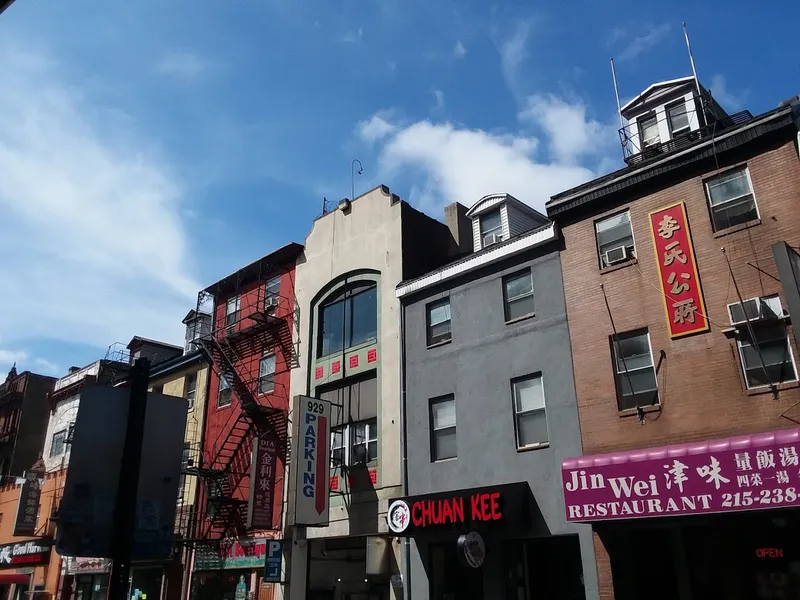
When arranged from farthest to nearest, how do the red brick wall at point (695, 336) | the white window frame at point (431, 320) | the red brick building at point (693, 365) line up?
the white window frame at point (431, 320), the red brick wall at point (695, 336), the red brick building at point (693, 365)

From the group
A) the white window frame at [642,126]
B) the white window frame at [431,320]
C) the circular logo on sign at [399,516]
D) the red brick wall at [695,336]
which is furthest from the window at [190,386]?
the white window frame at [642,126]

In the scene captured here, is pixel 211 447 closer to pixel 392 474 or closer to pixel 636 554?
pixel 392 474

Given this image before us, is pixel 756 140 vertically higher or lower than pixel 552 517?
higher

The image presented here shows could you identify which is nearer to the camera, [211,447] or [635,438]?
[635,438]

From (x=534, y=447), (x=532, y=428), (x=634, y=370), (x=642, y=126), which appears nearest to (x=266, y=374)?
(x=532, y=428)

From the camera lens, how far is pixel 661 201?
1716cm

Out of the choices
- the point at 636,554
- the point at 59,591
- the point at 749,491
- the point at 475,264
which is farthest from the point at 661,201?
the point at 59,591

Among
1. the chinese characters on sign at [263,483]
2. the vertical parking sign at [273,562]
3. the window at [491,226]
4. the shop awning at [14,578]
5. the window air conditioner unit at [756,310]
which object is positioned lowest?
the shop awning at [14,578]

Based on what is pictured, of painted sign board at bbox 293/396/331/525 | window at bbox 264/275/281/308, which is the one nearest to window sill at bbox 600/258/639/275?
painted sign board at bbox 293/396/331/525

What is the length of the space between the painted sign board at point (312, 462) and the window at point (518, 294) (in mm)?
7121

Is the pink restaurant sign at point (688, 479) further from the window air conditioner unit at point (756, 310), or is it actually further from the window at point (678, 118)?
the window at point (678, 118)

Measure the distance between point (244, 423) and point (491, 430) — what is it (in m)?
13.1

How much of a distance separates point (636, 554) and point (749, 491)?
150 inches

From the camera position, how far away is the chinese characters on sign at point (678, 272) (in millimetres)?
15688
